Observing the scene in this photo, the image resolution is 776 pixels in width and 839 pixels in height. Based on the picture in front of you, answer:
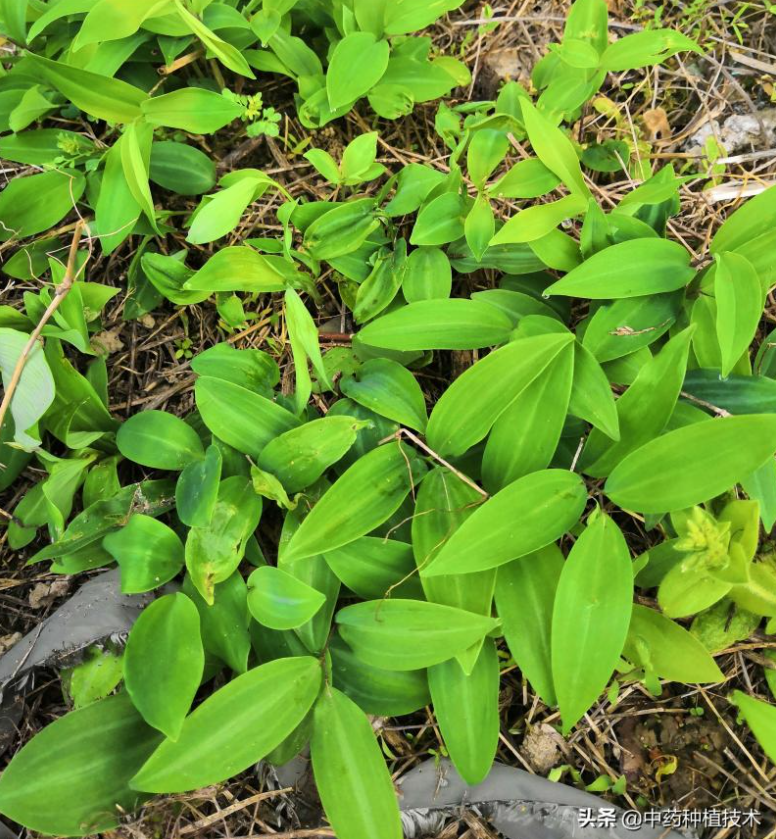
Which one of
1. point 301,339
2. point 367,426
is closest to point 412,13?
point 301,339

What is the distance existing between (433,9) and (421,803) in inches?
63.5

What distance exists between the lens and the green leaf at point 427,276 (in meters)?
1.22

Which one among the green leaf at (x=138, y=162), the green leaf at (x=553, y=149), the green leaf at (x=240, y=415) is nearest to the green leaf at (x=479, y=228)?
the green leaf at (x=553, y=149)

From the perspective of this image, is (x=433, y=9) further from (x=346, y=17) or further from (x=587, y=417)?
(x=587, y=417)

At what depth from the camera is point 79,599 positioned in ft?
3.89

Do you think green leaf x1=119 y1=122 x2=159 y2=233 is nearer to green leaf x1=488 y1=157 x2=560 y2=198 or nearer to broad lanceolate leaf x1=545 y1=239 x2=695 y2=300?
green leaf x1=488 y1=157 x2=560 y2=198

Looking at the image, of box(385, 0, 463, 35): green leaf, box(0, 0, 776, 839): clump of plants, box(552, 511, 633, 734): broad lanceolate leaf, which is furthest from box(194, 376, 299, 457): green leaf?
box(385, 0, 463, 35): green leaf

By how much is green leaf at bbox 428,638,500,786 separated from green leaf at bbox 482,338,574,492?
0.31 meters

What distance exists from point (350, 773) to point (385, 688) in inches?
5.6

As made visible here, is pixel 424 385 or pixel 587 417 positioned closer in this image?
pixel 587 417

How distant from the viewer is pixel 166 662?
98cm

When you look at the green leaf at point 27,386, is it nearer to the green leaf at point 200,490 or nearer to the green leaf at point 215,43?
the green leaf at point 200,490

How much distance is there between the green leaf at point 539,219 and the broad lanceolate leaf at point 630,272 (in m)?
0.11

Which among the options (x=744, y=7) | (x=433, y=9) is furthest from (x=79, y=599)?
(x=744, y=7)
